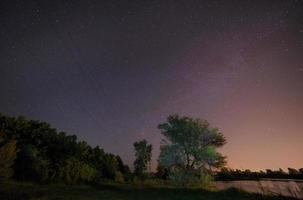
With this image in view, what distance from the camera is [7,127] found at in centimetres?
3719

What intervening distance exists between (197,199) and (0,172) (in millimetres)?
19237

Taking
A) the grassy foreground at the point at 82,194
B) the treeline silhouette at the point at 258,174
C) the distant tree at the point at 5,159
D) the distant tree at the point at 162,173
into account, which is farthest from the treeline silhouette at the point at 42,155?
the treeline silhouette at the point at 258,174

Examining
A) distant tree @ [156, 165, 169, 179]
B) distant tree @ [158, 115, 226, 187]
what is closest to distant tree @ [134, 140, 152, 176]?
distant tree @ [156, 165, 169, 179]

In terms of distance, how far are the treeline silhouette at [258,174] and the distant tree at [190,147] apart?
22.2 ft

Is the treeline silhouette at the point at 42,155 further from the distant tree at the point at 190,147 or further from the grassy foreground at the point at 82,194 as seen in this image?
the distant tree at the point at 190,147

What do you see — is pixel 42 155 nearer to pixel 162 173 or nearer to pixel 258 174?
pixel 162 173

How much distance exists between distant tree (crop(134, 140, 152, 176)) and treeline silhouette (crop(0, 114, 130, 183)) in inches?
515

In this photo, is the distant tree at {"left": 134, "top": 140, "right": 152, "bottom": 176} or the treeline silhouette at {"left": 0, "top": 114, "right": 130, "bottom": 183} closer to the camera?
the treeline silhouette at {"left": 0, "top": 114, "right": 130, "bottom": 183}

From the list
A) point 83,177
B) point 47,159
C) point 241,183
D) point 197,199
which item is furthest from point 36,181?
point 241,183

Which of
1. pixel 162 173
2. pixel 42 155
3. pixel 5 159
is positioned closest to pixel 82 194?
pixel 5 159

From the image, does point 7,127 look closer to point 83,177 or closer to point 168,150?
point 83,177

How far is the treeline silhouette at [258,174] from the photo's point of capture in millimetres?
42312

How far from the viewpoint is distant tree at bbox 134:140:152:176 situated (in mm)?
60706

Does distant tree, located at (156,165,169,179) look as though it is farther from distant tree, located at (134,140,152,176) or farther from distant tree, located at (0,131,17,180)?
distant tree, located at (0,131,17,180)
